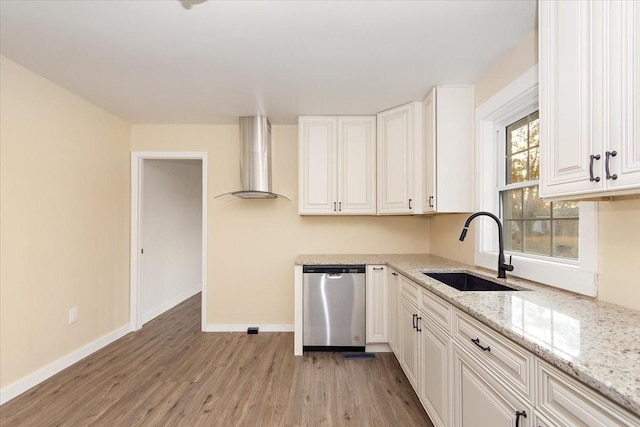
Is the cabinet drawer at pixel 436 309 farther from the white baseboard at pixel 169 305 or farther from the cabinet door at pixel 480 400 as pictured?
the white baseboard at pixel 169 305

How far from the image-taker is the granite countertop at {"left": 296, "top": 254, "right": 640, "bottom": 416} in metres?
0.73

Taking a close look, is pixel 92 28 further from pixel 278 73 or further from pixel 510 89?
pixel 510 89

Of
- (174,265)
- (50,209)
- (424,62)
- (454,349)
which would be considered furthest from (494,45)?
(174,265)

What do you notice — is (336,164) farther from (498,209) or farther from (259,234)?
(498,209)

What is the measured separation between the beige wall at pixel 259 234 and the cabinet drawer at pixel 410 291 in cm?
114

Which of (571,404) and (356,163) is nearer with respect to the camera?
(571,404)

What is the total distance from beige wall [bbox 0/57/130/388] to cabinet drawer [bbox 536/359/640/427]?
3.07 m

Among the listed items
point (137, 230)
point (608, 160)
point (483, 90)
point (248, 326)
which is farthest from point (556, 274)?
point (137, 230)

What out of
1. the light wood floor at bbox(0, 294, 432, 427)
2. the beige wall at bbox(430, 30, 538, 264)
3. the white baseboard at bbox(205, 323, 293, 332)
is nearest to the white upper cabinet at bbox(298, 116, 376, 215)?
the beige wall at bbox(430, 30, 538, 264)

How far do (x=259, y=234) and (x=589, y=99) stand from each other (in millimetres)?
3058

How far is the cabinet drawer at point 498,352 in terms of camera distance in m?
0.99

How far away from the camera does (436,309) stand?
175 cm

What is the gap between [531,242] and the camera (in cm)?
203

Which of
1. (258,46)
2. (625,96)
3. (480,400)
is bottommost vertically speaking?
(480,400)
